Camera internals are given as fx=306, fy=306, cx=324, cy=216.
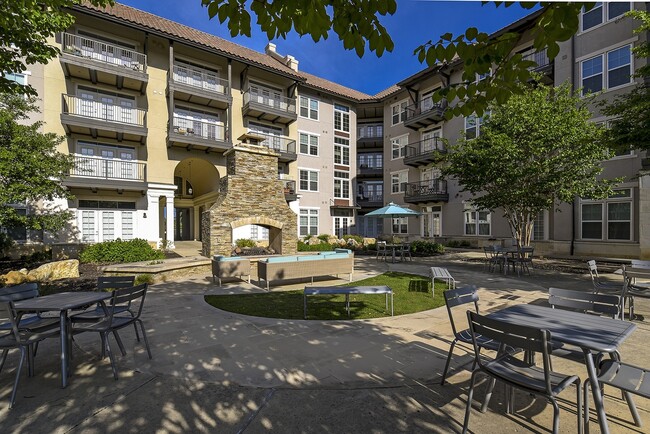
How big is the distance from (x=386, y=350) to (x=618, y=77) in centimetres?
2139

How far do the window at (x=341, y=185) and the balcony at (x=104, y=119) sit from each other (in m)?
16.6

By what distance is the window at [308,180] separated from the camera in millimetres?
26945

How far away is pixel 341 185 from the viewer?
99.1 feet

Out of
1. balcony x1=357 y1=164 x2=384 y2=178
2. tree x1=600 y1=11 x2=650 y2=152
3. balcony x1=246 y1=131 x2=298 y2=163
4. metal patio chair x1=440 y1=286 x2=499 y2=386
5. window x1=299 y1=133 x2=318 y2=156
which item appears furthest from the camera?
balcony x1=357 y1=164 x2=384 y2=178

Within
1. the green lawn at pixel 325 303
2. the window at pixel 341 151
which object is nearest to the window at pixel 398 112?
the window at pixel 341 151

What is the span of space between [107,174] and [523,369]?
2036 cm

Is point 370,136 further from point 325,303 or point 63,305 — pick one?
point 63,305

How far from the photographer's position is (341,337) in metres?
5.13

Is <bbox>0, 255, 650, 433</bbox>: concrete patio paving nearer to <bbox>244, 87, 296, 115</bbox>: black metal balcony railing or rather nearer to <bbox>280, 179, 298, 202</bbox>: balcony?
<bbox>280, 179, 298, 202</bbox>: balcony

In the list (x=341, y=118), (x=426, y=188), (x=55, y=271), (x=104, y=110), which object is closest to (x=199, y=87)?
(x=104, y=110)

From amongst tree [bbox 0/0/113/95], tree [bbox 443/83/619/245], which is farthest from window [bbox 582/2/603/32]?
tree [bbox 0/0/113/95]

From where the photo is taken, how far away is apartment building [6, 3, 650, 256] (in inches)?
657

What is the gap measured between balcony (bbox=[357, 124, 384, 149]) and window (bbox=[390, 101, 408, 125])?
2565mm

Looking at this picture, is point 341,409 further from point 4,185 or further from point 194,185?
point 194,185
